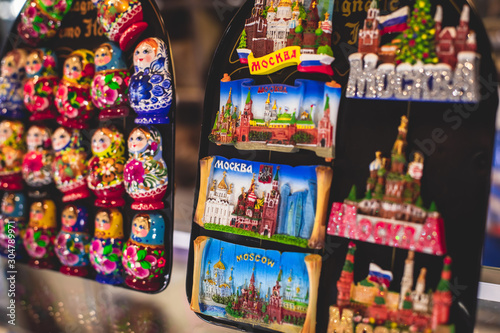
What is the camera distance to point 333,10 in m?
1.43

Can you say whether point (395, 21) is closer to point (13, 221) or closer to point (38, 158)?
point (38, 158)

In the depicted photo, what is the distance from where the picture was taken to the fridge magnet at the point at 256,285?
1452 mm

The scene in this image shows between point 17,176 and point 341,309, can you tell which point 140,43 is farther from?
point 341,309

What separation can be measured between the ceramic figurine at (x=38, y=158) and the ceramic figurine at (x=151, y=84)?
0.59 metres

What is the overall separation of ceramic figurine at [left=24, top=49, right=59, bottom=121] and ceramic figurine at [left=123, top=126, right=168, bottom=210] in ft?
1.72

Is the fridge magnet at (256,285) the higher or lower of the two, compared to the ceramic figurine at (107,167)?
lower

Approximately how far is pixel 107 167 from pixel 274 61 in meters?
0.81

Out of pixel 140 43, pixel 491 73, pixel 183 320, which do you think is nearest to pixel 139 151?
pixel 140 43

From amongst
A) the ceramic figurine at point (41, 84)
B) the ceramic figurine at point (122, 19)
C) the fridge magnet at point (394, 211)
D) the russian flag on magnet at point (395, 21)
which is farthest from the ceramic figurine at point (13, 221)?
the russian flag on magnet at point (395, 21)

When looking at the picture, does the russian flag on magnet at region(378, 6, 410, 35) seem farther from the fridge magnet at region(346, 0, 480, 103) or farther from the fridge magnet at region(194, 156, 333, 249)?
the fridge magnet at region(194, 156, 333, 249)

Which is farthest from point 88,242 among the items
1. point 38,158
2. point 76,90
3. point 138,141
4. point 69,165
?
point 76,90

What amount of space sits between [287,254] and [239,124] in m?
0.49

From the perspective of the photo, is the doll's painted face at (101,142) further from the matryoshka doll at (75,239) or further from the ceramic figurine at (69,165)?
the matryoshka doll at (75,239)

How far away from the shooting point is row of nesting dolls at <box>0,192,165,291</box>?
1740 millimetres
